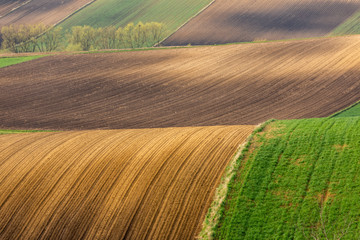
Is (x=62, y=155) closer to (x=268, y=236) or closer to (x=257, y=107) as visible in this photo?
(x=268, y=236)

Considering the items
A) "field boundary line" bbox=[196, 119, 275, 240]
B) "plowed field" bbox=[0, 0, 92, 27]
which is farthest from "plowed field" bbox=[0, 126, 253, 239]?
"plowed field" bbox=[0, 0, 92, 27]

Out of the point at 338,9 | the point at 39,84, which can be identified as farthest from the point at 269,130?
the point at 338,9

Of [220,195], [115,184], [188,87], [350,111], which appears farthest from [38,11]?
[220,195]

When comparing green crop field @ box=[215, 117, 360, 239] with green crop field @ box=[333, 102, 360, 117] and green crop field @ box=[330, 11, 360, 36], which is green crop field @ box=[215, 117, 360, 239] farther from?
green crop field @ box=[330, 11, 360, 36]

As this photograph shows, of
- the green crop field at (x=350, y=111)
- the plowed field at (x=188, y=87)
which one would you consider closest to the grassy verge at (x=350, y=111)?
the green crop field at (x=350, y=111)

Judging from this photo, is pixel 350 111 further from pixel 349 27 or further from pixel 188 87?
pixel 349 27

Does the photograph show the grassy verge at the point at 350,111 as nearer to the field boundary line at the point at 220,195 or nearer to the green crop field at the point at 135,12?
the field boundary line at the point at 220,195

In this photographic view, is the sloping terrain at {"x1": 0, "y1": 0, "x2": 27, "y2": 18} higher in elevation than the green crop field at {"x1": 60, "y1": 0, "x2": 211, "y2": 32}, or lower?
higher
